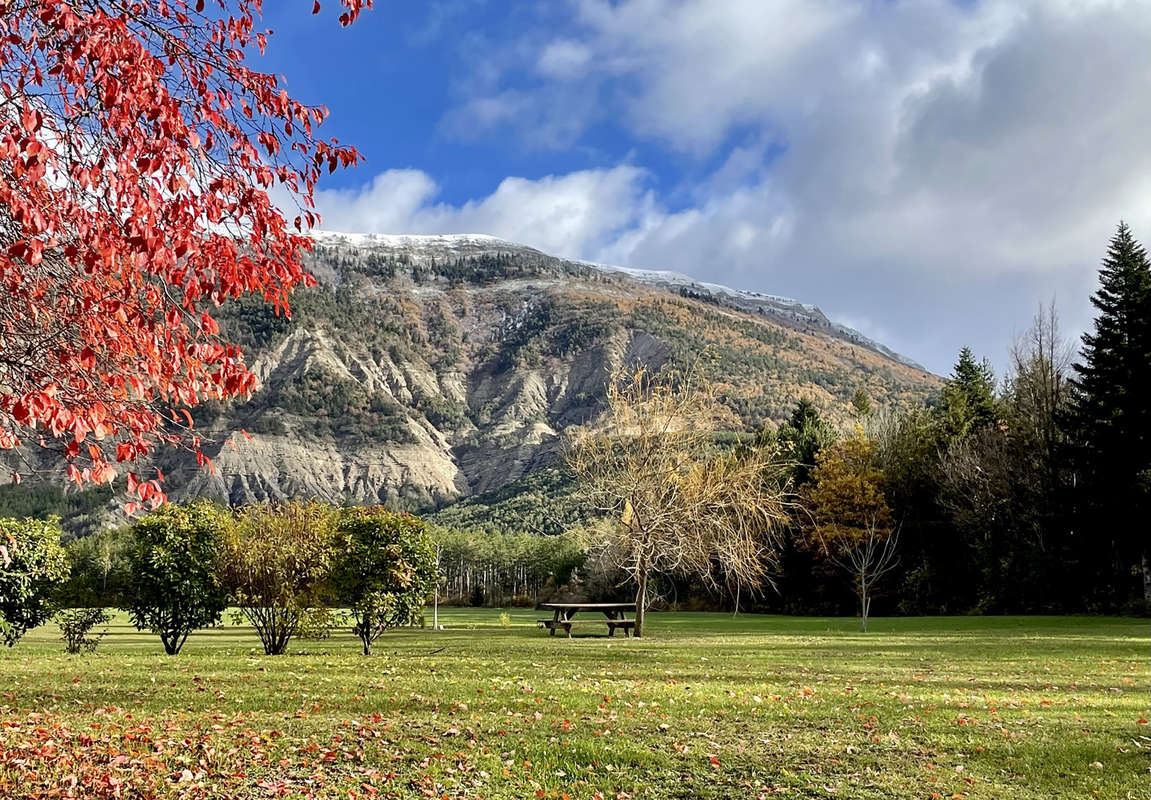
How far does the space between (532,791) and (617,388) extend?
1598 centimetres

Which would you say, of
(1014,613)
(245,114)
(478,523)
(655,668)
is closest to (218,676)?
(655,668)

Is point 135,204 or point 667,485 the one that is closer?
point 135,204

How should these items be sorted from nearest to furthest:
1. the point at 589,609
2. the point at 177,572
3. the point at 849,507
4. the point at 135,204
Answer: the point at 135,204 < the point at 177,572 < the point at 589,609 < the point at 849,507

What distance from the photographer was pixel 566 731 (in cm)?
689

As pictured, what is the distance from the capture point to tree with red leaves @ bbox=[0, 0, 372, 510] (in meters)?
3.79

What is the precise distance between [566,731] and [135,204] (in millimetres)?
5269

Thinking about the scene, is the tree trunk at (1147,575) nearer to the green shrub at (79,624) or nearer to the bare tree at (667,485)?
the bare tree at (667,485)

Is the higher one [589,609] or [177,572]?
[177,572]

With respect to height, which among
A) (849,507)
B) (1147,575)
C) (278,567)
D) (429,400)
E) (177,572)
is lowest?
(1147,575)

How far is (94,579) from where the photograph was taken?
1883 centimetres

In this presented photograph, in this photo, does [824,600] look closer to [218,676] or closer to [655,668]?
[655,668]

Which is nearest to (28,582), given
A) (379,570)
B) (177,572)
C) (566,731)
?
(177,572)

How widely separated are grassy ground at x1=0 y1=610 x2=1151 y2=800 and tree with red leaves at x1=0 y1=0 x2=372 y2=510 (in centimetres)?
245

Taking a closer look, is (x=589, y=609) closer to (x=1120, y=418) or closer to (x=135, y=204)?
(x=135, y=204)
